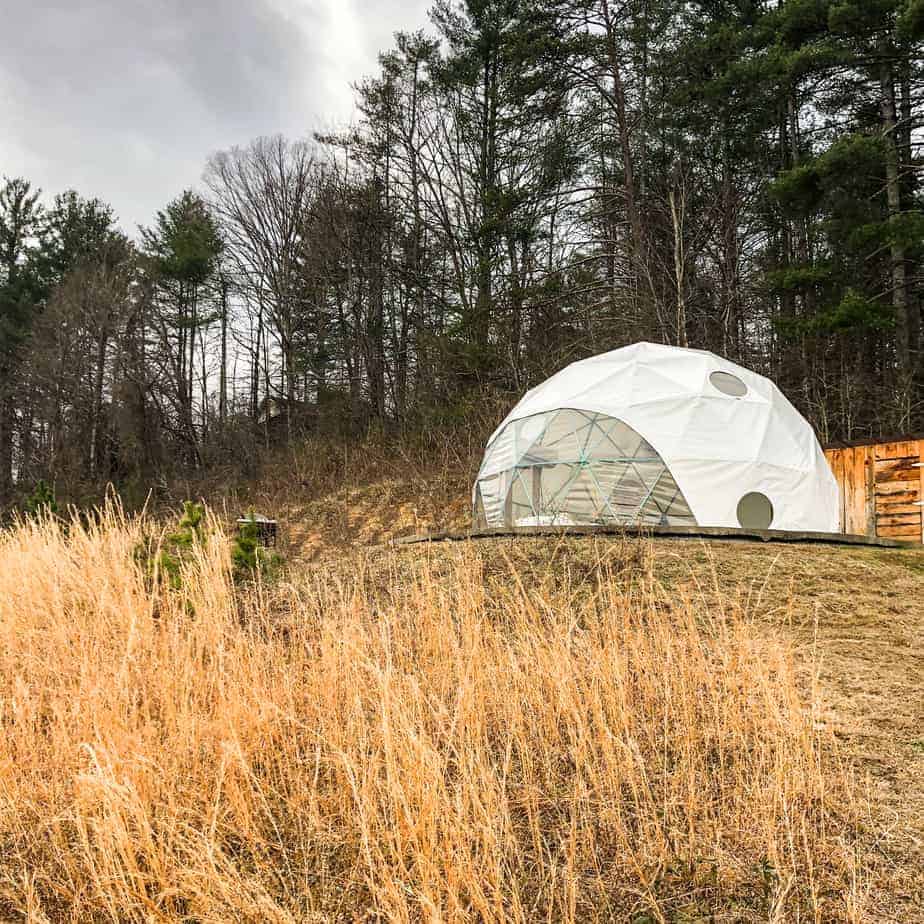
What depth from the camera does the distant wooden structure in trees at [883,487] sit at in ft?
38.5

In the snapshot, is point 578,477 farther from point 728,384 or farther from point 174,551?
point 174,551

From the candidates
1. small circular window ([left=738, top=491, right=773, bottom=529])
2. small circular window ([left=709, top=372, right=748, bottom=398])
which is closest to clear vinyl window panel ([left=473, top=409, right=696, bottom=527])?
small circular window ([left=738, top=491, right=773, bottom=529])

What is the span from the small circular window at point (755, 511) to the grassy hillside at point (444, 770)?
4217 millimetres

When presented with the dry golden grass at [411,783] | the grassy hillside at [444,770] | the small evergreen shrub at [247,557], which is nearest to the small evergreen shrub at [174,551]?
the grassy hillside at [444,770]

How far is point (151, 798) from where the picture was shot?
2.79m

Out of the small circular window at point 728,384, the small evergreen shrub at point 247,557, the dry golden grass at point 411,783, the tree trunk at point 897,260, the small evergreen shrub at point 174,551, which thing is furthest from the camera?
the tree trunk at point 897,260

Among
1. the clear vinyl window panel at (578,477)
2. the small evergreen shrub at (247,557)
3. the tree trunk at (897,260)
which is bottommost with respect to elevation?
the small evergreen shrub at (247,557)

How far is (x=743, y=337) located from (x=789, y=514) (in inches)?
391

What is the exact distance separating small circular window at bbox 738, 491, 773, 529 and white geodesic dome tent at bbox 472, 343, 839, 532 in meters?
0.01

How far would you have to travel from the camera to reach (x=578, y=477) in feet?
33.6

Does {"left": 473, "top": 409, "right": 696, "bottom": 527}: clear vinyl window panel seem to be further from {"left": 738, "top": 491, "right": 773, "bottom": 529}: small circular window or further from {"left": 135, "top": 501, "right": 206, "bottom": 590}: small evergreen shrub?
{"left": 135, "top": 501, "right": 206, "bottom": 590}: small evergreen shrub

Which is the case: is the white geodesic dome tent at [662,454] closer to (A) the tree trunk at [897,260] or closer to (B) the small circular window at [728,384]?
(B) the small circular window at [728,384]

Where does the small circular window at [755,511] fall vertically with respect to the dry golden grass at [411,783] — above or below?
above

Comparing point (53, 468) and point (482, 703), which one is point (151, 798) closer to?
point (482, 703)
